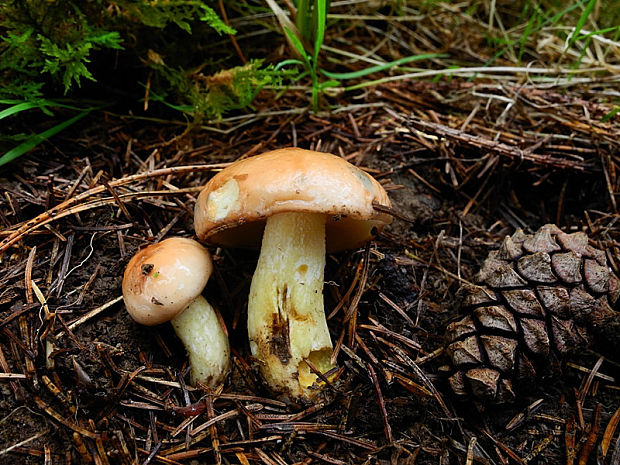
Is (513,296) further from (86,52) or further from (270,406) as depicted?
(86,52)

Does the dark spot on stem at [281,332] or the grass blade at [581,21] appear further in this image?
the grass blade at [581,21]

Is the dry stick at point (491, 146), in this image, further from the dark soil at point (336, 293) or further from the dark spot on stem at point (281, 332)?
the dark spot on stem at point (281, 332)

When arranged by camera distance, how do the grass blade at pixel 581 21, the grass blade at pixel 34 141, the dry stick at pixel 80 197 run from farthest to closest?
1. the grass blade at pixel 581 21
2. the grass blade at pixel 34 141
3. the dry stick at pixel 80 197

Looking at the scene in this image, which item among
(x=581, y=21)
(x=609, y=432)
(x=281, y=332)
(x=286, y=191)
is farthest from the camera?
(x=581, y=21)

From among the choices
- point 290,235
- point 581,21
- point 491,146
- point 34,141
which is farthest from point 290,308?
point 581,21

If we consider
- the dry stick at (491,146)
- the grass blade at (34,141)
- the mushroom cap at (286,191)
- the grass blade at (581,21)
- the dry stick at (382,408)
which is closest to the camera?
the mushroom cap at (286,191)

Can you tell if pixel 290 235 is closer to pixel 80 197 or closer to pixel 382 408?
pixel 382 408

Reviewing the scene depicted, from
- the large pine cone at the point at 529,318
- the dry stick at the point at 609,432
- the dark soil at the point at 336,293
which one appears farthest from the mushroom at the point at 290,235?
the dry stick at the point at 609,432

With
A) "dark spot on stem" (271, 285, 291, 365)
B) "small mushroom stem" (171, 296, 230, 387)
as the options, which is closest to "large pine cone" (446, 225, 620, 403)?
"dark spot on stem" (271, 285, 291, 365)

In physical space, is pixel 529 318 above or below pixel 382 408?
above
